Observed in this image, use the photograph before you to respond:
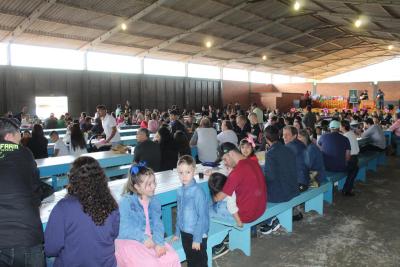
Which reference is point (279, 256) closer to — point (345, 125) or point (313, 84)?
point (345, 125)

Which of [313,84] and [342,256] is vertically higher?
[313,84]

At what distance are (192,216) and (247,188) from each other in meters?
0.83

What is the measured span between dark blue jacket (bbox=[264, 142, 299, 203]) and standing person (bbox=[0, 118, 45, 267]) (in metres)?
2.72

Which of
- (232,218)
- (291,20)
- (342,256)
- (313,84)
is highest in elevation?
(291,20)

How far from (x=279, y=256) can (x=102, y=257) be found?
7.77 feet

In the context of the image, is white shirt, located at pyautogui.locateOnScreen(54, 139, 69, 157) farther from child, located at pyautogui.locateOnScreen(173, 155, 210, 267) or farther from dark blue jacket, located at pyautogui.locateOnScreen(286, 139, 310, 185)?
child, located at pyautogui.locateOnScreen(173, 155, 210, 267)

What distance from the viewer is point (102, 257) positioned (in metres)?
2.37

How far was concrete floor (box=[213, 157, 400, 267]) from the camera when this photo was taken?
399cm

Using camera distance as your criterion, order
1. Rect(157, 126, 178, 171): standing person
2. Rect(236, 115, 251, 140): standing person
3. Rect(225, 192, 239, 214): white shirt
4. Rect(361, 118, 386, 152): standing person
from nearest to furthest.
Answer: Rect(225, 192, 239, 214): white shirt → Rect(157, 126, 178, 171): standing person → Rect(236, 115, 251, 140): standing person → Rect(361, 118, 386, 152): standing person

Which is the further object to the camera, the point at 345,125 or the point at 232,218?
the point at 345,125

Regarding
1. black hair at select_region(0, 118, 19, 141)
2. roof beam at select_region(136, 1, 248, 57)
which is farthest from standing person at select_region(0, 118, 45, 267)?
roof beam at select_region(136, 1, 248, 57)

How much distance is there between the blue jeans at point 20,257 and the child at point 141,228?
584 millimetres

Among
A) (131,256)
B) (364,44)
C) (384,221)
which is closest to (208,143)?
(384,221)

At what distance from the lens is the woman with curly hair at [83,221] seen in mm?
2219
